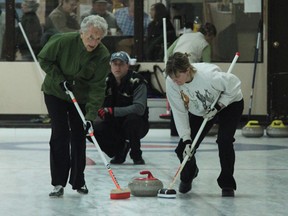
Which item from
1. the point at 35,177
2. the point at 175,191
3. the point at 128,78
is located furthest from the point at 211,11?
the point at 175,191

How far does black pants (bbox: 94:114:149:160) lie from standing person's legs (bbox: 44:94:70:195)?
6.98 feet

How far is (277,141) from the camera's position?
43.3 feet

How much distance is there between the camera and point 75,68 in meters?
7.96

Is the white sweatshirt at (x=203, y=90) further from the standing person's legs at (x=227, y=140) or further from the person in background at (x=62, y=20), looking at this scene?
the person in background at (x=62, y=20)

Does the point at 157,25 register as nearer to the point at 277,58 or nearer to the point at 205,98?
the point at 277,58

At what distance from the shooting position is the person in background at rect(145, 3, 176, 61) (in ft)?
51.9

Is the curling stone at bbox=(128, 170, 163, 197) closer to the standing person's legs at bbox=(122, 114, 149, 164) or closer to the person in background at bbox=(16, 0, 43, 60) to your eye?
the standing person's legs at bbox=(122, 114, 149, 164)

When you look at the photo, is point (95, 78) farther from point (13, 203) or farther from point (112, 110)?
point (112, 110)

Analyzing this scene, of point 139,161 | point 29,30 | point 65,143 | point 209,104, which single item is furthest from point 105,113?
point 29,30

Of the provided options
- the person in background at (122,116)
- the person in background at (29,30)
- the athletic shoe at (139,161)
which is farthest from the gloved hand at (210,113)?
the person in background at (29,30)

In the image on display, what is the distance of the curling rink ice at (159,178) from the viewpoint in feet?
24.1

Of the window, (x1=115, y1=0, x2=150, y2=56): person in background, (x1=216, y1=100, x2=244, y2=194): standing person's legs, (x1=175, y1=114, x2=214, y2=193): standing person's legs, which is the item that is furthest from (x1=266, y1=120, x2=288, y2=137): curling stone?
(x1=216, y1=100, x2=244, y2=194): standing person's legs

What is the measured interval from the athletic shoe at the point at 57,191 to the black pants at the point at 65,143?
0.13 feet

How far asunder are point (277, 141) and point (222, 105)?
17.9ft
